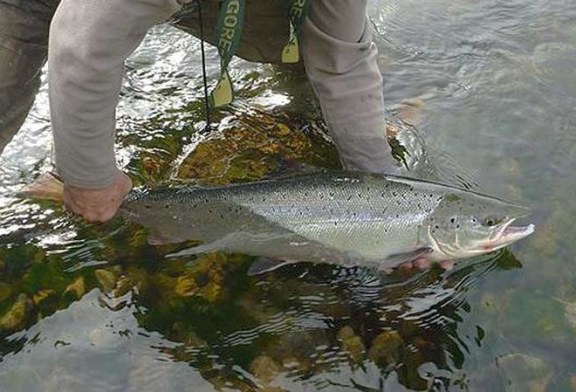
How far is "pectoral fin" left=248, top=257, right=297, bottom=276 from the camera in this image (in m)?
3.09

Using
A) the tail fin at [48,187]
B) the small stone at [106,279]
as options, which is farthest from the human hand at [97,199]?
the small stone at [106,279]

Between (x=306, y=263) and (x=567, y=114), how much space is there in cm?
186

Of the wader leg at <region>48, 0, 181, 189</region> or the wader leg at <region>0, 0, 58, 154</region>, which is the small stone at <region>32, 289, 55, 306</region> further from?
the wader leg at <region>0, 0, 58, 154</region>

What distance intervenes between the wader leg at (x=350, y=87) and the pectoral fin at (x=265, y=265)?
55 centimetres

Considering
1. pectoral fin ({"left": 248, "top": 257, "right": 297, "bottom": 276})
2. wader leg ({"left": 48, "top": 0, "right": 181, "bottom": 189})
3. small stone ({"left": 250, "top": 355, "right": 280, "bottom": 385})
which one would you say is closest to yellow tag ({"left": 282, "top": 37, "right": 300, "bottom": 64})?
wader leg ({"left": 48, "top": 0, "right": 181, "bottom": 189})

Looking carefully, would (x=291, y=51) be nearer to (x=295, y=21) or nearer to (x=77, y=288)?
(x=295, y=21)

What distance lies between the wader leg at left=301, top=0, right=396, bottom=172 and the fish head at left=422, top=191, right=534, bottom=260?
41 cm

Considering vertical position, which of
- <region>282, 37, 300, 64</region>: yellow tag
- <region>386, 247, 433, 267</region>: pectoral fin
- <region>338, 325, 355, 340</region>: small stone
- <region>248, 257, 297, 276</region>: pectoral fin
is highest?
<region>282, 37, 300, 64</region>: yellow tag

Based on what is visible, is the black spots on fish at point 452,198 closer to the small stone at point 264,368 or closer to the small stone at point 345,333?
the small stone at point 345,333

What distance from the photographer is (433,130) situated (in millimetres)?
4160

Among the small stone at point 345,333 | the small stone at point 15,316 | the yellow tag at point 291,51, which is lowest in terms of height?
the small stone at point 345,333

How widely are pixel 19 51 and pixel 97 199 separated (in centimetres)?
73

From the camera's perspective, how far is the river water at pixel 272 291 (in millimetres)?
2871

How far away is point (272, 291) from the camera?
315 cm
